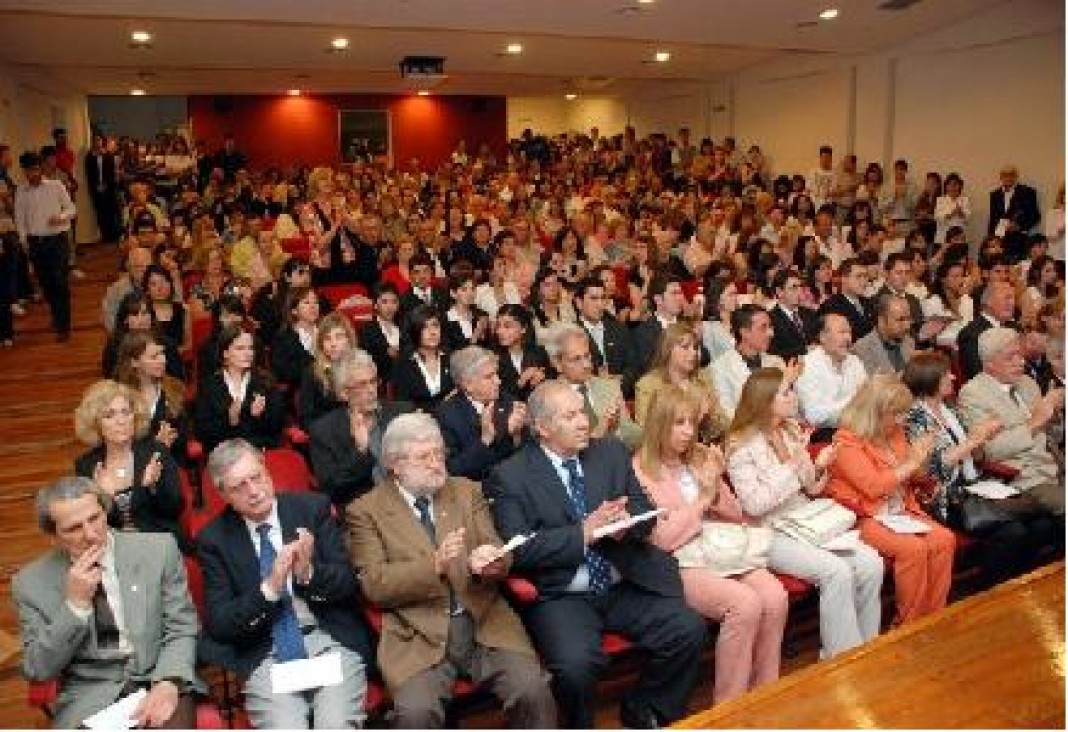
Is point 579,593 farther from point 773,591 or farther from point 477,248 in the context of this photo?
point 477,248

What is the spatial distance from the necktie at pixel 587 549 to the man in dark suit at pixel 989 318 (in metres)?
2.77

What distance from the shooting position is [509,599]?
297cm

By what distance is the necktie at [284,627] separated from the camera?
8.63 feet

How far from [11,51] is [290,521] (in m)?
7.97

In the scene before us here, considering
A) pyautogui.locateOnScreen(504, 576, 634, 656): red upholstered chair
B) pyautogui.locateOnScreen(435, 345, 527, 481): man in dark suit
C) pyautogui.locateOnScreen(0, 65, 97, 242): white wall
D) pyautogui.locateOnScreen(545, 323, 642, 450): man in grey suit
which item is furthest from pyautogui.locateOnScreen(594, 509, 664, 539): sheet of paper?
pyautogui.locateOnScreen(0, 65, 97, 242): white wall

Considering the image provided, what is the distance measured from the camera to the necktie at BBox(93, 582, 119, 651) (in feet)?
7.93

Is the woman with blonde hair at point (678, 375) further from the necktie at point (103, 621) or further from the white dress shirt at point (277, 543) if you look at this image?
the necktie at point (103, 621)

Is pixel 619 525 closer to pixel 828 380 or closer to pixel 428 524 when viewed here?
pixel 428 524

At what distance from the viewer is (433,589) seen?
2.71 meters

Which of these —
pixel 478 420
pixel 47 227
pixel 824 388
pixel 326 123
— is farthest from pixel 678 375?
pixel 326 123

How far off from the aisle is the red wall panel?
9.00 metres

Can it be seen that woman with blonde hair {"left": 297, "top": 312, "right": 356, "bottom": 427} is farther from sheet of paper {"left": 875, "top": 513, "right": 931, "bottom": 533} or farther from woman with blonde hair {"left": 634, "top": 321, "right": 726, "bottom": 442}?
sheet of paper {"left": 875, "top": 513, "right": 931, "bottom": 533}

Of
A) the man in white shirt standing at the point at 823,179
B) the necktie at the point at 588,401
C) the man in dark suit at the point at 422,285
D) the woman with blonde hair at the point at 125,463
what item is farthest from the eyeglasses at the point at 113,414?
the man in white shirt standing at the point at 823,179

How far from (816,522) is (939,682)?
1.12 m
